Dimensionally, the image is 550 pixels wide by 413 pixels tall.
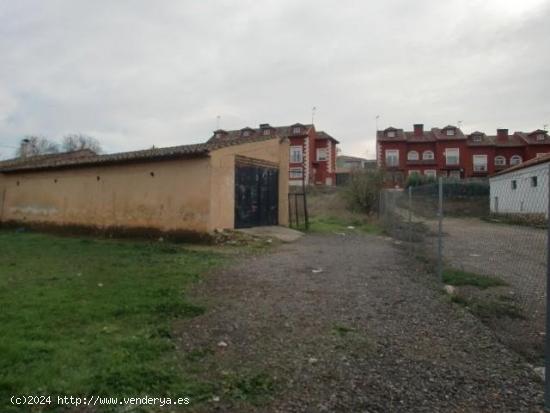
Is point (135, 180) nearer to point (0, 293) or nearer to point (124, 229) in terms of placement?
point (124, 229)

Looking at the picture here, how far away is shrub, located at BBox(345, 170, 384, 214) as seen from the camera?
2441 centimetres

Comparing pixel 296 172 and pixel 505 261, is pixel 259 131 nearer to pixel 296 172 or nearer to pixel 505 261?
pixel 296 172

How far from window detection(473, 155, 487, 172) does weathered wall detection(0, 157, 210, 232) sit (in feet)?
143

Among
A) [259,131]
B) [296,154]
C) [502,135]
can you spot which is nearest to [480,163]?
[502,135]

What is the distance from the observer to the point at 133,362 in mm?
3738

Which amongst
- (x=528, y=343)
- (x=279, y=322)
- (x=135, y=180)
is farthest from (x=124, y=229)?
(x=528, y=343)

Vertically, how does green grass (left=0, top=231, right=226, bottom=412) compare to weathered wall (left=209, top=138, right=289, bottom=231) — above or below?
below

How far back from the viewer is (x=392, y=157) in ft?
165

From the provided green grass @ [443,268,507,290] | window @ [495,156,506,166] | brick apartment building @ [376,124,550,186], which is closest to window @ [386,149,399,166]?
brick apartment building @ [376,124,550,186]

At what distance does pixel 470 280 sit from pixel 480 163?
4670 cm

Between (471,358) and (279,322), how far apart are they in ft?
6.79

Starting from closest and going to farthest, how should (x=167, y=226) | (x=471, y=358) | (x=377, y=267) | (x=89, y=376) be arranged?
(x=89, y=376)
(x=471, y=358)
(x=377, y=267)
(x=167, y=226)

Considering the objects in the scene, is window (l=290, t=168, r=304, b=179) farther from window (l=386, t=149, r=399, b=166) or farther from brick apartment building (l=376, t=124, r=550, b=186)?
window (l=386, t=149, r=399, b=166)

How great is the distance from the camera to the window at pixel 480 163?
48938 millimetres
